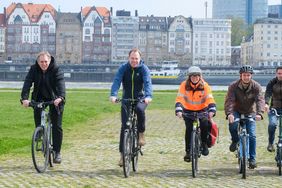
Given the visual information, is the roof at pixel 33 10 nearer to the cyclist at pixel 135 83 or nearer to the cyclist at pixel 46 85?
the cyclist at pixel 46 85

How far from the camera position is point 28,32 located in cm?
14100

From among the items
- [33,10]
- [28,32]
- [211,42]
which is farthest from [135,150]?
[211,42]

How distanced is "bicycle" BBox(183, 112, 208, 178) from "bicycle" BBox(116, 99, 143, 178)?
72 cm

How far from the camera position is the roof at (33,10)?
142m

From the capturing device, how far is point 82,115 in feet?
68.2

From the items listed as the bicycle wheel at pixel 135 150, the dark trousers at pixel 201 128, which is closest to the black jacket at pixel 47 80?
the bicycle wheel at pixel 135 150

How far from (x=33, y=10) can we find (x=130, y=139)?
13811 centimetres

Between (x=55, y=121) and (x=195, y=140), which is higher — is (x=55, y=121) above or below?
above

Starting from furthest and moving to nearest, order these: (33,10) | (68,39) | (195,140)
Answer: (33,10)
(68,39)
(195,140)

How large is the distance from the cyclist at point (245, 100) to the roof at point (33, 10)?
134 m

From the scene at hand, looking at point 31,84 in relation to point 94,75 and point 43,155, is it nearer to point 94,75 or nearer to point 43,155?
point 43,155

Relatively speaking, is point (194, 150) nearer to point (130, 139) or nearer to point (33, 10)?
point (130, 139)

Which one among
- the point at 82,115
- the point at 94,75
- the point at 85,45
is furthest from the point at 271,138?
the point at 85,45

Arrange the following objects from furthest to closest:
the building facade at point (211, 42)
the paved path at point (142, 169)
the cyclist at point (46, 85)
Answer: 1. the building facade at point (211, 42)
2. the cyclist at point (46, 85)
3. the paved path at point (142, 169)
